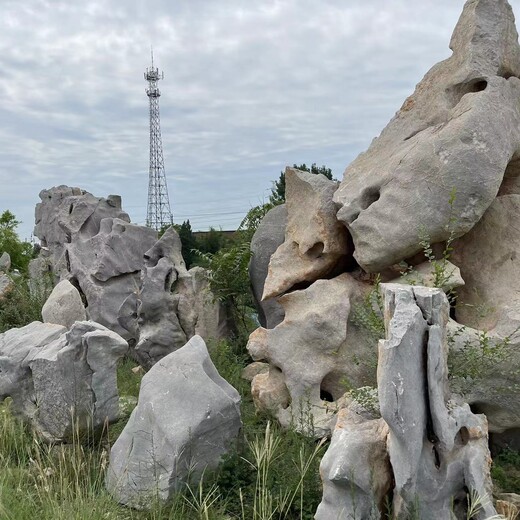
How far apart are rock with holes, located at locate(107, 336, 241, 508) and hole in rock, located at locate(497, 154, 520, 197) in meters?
3.81

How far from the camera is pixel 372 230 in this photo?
22.1 ft

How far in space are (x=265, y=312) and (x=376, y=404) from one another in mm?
5181

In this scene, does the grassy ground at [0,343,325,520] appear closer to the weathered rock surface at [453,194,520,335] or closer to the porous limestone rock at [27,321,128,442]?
the porous limestone rock at [27,321,128,442]

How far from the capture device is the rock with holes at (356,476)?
4.13 meters

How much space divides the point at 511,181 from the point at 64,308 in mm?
5922

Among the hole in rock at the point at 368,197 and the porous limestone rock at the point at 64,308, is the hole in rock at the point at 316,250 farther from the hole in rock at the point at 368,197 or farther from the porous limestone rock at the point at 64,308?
the porous limestone rock at the point at 64,308

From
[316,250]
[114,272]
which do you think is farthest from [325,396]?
[114,272]

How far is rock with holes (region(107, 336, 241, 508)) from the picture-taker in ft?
17.1

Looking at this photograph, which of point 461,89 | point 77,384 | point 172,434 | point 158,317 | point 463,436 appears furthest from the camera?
point 158,317

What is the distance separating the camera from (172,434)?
5.27m

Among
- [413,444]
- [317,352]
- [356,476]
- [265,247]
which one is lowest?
[356,476]

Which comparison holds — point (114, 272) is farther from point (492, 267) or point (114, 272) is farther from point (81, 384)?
point (492, 267)

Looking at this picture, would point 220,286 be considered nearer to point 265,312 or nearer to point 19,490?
point 265,312

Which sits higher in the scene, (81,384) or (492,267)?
(492,267)
